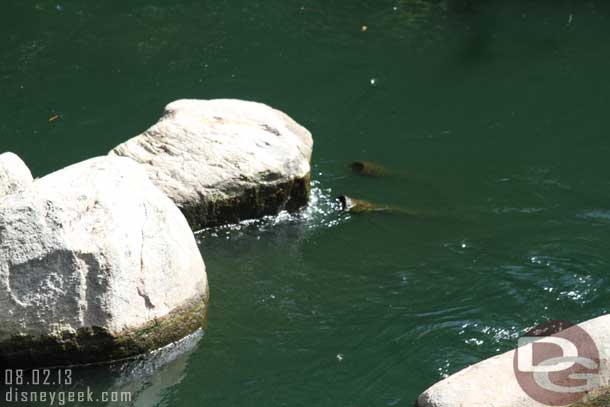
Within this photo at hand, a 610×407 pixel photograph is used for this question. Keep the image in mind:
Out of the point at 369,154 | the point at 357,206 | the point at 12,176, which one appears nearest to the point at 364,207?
the point at 357,206

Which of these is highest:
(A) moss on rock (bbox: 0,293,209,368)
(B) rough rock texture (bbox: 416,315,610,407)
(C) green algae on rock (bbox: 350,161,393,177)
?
(B) rough rock texture (bbox: 416,315,610,407)

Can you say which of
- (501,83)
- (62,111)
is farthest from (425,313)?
(62,111)

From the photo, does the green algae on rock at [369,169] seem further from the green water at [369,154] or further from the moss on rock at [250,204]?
the moss on rock at [250,204]

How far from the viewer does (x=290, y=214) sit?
9.38 metres

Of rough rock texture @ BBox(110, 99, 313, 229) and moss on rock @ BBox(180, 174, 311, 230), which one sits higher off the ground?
rough rock texture @ BBox(110, 99, 313, 229)

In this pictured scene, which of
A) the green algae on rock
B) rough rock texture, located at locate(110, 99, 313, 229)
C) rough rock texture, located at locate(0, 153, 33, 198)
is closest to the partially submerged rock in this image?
rough rock texture, located at locate(110, 99, 313, 229)

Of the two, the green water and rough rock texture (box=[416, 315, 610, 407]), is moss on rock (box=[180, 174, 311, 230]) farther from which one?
rough rock texture (box=[416, 315, 610, 407])

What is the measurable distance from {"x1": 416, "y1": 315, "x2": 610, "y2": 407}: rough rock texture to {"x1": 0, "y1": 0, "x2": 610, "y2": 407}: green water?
120 cm

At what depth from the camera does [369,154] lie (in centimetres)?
1063

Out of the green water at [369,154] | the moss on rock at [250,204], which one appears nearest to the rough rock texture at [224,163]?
the moss on rock at [250,204]

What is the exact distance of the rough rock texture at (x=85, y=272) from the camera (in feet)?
22.1

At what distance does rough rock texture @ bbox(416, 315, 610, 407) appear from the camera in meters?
5.42

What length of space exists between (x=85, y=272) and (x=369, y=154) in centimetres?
461
